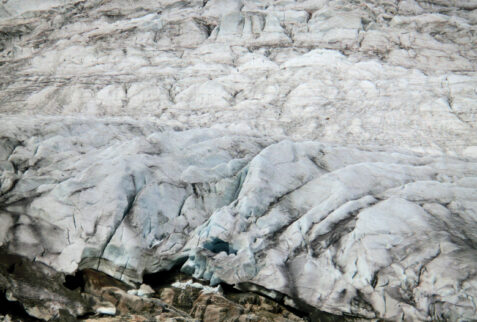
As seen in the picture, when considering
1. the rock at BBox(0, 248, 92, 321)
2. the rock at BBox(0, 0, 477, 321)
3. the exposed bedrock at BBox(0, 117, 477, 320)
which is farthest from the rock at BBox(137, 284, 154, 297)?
the rock at BBox(0, 248, 92, 321)

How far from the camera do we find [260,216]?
213 inches

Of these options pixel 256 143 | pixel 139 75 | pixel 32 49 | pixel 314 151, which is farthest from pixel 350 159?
pixel 32 49

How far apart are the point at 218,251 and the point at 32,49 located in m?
10.4

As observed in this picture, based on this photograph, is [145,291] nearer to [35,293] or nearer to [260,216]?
[35,293]

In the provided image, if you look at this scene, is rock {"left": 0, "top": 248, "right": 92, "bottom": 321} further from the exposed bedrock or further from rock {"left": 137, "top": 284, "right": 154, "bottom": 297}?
rock {"left": 137, "top": 284, "right": 154, "bottom": 297}

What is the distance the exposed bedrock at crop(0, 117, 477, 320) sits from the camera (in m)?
4.38

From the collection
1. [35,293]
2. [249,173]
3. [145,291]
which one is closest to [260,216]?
[249,173]

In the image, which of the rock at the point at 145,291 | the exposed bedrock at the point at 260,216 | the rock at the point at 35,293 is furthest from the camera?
the rock at the point at 145,291

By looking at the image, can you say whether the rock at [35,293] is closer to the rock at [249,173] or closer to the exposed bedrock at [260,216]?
the rock at [249,173]

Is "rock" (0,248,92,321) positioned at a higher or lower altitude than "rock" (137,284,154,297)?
higher

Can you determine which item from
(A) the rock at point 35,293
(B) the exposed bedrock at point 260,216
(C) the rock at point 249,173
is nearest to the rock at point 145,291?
(C) the rock at point 249,173

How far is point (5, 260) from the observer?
185 inches

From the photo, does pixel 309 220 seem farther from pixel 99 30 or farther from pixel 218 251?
pixel 99 30

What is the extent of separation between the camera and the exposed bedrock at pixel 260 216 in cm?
438
